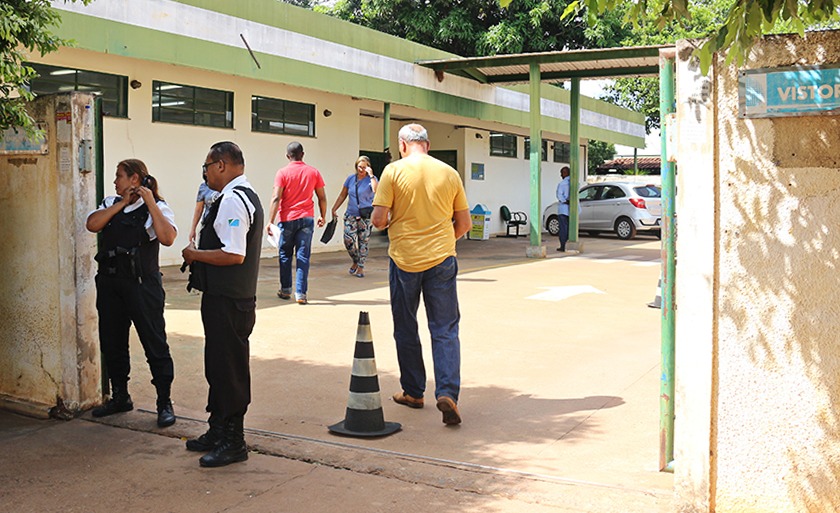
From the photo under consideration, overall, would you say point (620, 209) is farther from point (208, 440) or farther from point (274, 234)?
point (208, 440)

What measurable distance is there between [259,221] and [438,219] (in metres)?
1.26

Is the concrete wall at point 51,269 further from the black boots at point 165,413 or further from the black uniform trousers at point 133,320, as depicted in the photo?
the black boots at point 165,413

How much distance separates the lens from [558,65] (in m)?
18.4

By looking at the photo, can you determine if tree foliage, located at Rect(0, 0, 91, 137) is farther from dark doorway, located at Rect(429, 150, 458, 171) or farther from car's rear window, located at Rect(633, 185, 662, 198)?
car's rear window, located at Rect(633, 185, 662, 198)

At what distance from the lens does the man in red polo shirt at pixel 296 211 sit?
10.3 m

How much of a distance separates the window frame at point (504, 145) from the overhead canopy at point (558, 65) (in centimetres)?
446

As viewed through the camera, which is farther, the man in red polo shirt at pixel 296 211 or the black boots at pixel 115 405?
the man in red polo shirt at pixel 296 211

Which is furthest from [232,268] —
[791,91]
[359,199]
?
[359,199]

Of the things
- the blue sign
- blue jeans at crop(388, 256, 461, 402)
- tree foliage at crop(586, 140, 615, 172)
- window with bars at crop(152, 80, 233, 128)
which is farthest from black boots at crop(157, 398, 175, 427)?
tree foliage at crop(586, 140, 615, 172)

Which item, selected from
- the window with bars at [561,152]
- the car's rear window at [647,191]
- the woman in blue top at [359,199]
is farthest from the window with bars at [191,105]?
the window with bars at [561,152]

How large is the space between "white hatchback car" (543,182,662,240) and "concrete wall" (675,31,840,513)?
19.2 meters

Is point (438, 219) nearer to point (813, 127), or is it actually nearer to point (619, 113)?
point (813, 127)

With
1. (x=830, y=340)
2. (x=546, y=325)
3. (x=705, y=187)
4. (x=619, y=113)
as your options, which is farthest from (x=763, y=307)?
(x=619, y=113)

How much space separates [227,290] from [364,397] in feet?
3.64
